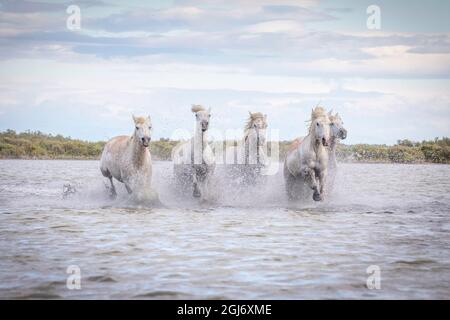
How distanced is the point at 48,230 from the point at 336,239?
498cm

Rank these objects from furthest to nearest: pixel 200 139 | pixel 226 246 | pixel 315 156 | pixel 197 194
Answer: pixel 197 194
pixel 200 139
pixel 315 156
pixel 226 246

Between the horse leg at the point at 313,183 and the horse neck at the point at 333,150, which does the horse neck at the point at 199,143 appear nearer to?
the horse leg at the point at 313,183

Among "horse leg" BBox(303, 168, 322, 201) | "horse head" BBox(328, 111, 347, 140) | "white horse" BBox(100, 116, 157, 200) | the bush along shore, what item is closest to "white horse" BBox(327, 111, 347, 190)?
"horse head" BBox(328, 111, 347, 140)

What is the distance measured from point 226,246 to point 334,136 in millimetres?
6672

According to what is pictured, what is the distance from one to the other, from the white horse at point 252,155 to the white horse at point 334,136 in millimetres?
1620

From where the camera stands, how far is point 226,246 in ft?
34.1

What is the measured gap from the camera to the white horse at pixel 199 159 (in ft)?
50.7

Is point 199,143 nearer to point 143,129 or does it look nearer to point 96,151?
point 143,129

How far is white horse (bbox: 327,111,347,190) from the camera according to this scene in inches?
631

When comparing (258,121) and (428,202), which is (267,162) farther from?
(428,202)

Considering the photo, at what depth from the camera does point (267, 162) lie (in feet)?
55.3

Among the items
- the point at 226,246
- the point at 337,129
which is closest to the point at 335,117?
the point at 337,129

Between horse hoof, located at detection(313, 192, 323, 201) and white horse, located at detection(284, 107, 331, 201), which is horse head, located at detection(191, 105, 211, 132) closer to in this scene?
white horse, located at detection(284, 107, 331, 201)

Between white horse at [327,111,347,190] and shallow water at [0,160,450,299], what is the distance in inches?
30.6
